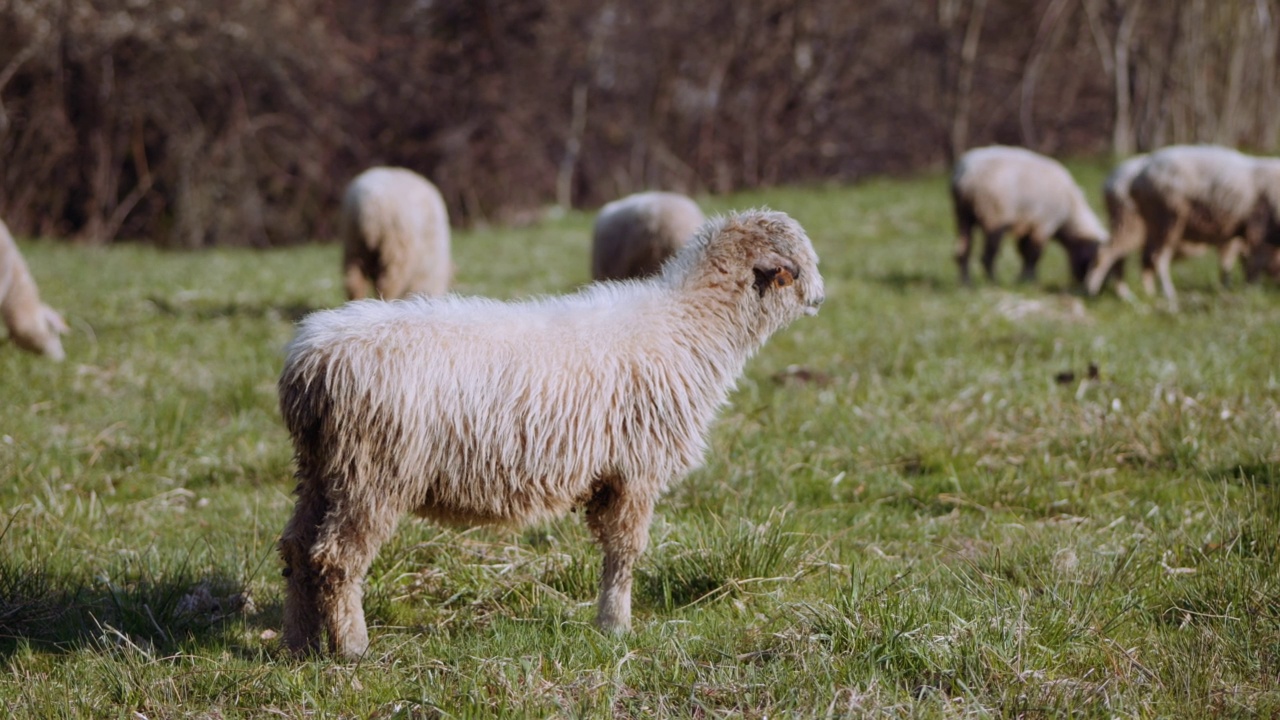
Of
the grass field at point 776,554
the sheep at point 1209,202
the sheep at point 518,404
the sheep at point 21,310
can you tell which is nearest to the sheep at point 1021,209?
the sheep at point 1209,202

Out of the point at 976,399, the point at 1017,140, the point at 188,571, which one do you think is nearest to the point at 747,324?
the point at 188,571

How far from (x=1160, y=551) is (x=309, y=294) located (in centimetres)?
811

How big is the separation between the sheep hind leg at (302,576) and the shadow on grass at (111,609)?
0.88ft

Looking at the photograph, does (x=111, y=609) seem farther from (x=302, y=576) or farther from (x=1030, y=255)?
(x=1030, y=255)

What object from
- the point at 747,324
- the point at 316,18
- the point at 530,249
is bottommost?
the point at 530,249

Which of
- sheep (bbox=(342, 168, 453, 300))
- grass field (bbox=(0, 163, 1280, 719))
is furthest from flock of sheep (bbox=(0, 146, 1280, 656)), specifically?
sheep (bbox=(342, 168, 453, 300))

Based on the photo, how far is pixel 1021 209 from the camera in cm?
1138

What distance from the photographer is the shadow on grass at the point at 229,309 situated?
9.30 m

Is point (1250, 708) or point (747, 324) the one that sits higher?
point (747, 324)

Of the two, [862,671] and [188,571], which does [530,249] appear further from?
[862,671]

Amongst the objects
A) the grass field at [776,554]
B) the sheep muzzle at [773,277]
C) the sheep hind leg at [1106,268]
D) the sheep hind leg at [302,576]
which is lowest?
the sheep hind leg at [1106,268]

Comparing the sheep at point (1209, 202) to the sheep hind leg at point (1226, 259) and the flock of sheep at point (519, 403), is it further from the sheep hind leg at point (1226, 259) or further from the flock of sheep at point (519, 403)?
the flock of sheep at point (519, 403)

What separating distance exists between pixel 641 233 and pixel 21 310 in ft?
13.4

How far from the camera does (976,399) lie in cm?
625
